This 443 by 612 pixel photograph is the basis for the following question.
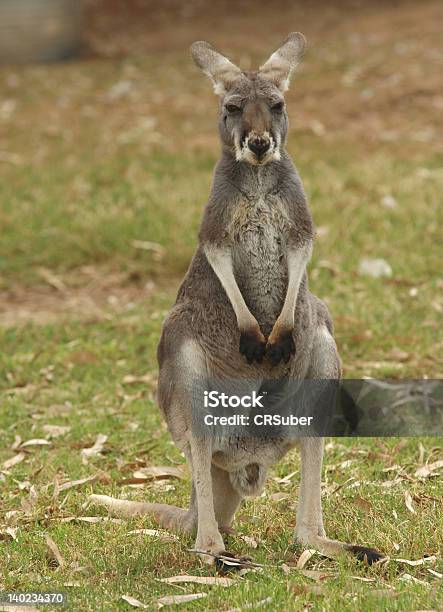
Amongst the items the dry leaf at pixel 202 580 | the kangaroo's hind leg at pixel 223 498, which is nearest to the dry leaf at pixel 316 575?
the dry leaf at pixel 202 580

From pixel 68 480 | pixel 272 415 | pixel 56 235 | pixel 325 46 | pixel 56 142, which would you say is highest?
pixel 325 46

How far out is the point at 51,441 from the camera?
545 cm

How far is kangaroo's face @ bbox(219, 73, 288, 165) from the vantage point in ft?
12.5

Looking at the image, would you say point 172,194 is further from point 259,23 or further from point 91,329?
point 259,23

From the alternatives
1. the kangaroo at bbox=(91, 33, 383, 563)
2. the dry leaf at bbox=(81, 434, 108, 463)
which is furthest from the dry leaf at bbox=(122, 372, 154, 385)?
the kangaroo at bbox=(91, 33, 383, 563)

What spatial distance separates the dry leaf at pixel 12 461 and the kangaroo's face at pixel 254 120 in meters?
1.96

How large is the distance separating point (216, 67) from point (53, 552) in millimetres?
1807

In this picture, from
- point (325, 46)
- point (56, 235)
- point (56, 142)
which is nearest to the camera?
point (56, 235)

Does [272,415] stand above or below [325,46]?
below

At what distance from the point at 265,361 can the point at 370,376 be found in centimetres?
223

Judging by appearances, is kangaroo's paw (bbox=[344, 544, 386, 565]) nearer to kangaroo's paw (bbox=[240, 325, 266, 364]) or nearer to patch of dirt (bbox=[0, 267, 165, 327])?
kangaroo's paw (bbox=[240, 325, 266, 364])

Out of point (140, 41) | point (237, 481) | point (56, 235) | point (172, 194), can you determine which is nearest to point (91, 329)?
point (56, 235)

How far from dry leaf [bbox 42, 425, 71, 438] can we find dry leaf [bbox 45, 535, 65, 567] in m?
1.52

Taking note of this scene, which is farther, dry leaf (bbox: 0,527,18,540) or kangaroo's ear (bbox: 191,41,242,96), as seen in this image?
dry leaf (bbox: 0,527,18,540)
